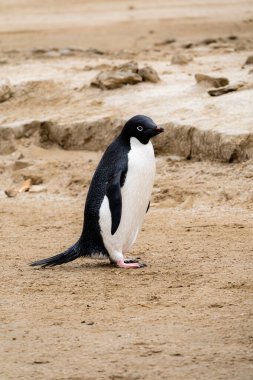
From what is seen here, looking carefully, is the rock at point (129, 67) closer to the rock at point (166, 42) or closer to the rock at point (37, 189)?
the rock at point (37, 189)

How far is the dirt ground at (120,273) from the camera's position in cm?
538

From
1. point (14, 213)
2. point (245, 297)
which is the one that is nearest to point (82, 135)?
point (14, 213)

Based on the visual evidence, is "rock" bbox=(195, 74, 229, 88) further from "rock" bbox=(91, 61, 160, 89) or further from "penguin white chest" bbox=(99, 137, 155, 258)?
"penguin white chest" bbox=(99, 137, 155, 258)

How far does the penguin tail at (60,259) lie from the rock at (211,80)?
4.30 metres

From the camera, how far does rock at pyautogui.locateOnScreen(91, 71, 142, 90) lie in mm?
11922

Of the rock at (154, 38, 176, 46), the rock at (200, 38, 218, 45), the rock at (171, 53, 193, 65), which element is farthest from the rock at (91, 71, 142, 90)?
the rock at (154, 38, 176, 46)

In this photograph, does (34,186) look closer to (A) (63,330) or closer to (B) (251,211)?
(B) (251,211)

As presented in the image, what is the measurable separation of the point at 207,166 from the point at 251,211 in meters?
1.19

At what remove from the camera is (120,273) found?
7.23 meters

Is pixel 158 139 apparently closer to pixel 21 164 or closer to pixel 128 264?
pixel 21 164

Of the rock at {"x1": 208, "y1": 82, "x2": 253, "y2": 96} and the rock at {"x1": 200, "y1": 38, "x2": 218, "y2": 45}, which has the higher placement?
the rock at {"x1": 208, "y1": 82, "x2": 253, "y2": 96}

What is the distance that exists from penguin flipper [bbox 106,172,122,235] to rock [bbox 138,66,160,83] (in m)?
4.75

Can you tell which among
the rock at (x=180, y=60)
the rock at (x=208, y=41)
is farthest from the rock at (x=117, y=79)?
the rock at (x=208, y=41)

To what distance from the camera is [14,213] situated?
9.66m
